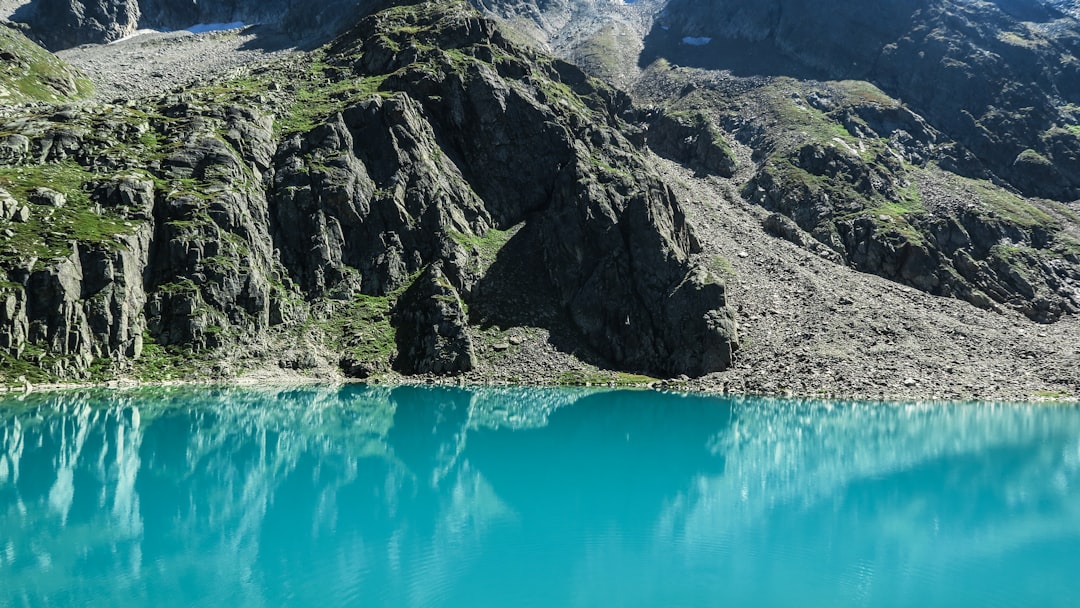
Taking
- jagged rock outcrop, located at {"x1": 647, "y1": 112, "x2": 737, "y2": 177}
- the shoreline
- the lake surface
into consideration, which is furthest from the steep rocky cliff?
jagged rock outcrop, located at {"x1": 647, "y1": 112, "x2": 737, "y2": 177}

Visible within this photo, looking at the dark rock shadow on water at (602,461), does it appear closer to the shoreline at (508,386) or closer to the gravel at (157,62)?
the shoreline at (508,386)

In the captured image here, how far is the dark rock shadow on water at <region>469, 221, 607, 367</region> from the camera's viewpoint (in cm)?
8538

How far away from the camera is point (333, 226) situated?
89.0 metres

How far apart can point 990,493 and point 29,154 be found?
10200cm

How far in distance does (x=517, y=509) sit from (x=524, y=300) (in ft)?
201

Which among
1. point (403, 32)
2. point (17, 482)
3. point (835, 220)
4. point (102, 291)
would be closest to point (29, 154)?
point (102, 291)

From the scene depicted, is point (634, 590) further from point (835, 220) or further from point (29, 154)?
point (835, 220)

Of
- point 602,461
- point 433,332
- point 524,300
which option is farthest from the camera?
point 524,300

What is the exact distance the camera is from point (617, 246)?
92.6 meters

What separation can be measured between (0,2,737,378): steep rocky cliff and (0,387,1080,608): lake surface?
16.4 meters

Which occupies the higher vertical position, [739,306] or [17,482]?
[739,306]

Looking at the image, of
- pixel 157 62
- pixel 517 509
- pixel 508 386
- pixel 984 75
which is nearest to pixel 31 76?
pixel 157 62

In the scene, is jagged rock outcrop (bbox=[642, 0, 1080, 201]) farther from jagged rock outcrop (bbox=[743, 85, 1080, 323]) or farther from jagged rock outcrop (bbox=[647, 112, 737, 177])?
jagged rock outcrop (bbox=[647, 112, 737, 177])

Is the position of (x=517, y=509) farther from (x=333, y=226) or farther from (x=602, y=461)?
(x=333, y=226)
